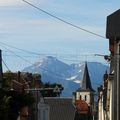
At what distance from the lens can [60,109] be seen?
108312 millimetres

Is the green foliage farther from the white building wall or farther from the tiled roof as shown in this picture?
the tiled roof

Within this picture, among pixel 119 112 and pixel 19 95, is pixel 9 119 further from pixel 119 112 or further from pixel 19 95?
pixel 119 112

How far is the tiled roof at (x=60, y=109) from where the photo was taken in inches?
4178

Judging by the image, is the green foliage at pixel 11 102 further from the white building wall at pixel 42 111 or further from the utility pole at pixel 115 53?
the white building wall at pixel 42 111

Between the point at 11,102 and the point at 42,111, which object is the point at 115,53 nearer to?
the point at 11,102

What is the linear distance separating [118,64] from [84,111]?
13684cm

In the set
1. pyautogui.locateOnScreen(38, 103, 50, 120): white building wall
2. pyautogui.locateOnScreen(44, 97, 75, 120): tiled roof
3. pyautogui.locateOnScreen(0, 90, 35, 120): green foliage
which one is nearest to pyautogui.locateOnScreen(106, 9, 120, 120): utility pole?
pyautogui.locateOnScreen(0, 90, 35, 120): green foliage

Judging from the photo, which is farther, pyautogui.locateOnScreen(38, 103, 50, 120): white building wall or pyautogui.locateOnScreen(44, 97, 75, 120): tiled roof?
pyautogui.locateOnScreen(44, 97, 75, 120): tiled roof

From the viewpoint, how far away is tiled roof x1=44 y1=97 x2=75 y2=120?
106 metres

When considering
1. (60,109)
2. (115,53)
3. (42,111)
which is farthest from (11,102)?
(60,109)

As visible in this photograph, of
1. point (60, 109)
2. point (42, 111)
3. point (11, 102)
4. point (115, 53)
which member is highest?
point (115, 53)

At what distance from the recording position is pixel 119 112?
3331 cm

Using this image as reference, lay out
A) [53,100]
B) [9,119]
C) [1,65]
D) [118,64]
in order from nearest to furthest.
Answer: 1. [118,64]
2. [9,119]
3. [1,65]
4. [53,100]

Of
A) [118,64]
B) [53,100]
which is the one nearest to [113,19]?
[118,64]
